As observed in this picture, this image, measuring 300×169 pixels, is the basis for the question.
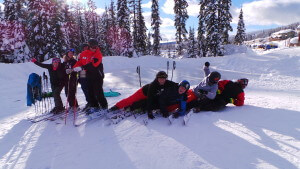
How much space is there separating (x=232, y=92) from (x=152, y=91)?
234 cm

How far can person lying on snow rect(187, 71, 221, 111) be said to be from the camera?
5080 millimetres

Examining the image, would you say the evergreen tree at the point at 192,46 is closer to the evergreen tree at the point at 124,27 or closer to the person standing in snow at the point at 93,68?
the evergreen tree at the point at 124,27

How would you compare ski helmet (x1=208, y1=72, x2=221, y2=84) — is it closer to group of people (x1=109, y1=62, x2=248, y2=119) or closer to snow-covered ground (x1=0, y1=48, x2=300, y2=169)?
group of people (x1=109, y1=62, x2=248, y2=119)

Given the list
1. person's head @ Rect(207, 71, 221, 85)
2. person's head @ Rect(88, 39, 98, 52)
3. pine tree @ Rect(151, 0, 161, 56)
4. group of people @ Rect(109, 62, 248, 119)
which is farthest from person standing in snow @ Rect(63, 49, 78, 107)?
pine tree @ Rect(151, 0, 161, 56)

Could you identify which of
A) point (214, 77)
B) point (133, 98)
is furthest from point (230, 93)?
point (133, 98)

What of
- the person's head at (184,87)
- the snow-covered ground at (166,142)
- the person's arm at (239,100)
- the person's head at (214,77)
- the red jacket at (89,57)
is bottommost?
the snow-covered ground at (166,142)

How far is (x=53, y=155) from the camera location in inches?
142

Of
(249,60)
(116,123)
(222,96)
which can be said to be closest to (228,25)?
(249,60)

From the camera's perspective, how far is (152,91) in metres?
5.06

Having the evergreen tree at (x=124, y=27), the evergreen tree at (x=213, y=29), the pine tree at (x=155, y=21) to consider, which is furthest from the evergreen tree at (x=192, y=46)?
the evergreen tree at (x=124, y=27)

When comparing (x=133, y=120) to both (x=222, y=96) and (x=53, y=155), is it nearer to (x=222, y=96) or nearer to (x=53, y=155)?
(x=53, y=155)

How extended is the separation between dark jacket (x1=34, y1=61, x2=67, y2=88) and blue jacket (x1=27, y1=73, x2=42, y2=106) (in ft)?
1.61

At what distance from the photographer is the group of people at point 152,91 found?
5.05 meters

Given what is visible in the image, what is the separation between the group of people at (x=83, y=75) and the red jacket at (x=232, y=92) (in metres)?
3.43
